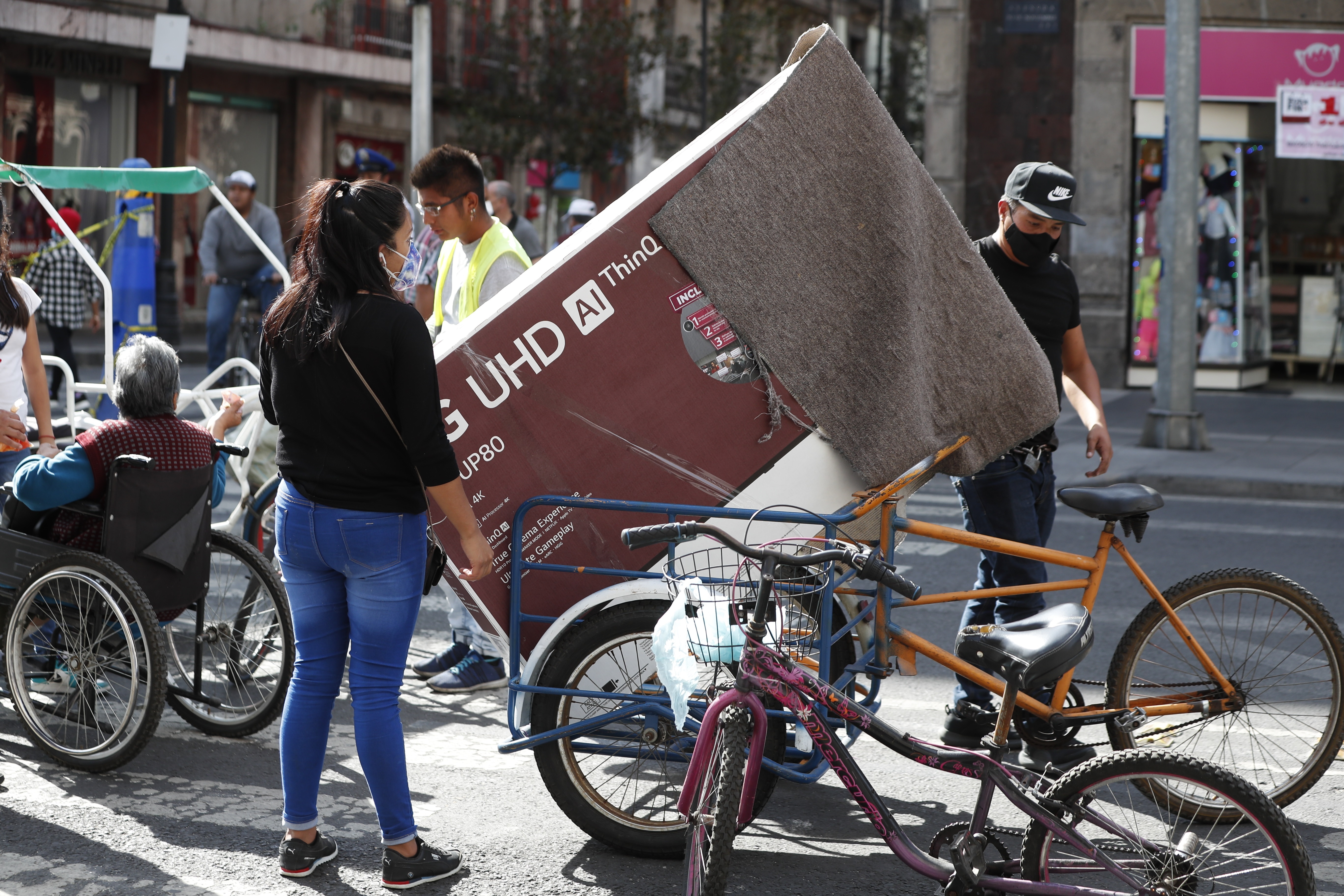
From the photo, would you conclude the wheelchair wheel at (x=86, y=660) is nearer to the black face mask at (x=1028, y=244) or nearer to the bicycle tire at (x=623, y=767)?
the bicycle tire at (x=623, y=767)

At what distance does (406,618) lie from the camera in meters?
3.69

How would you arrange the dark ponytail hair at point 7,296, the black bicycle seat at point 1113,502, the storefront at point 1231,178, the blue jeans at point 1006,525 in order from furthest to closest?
the storefront at point 1231,178
the dark ponytail hair at point 7,296
the blue jeans at point 1006,525
the black bicycle seat at point 1113,502

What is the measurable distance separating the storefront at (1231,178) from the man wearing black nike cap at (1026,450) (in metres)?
11.8

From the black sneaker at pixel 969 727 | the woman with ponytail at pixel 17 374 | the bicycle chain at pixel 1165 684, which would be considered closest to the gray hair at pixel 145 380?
the woman with ponytail at pixel 17 374

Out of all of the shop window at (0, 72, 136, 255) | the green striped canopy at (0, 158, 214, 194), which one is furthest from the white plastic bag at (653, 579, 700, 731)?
the shop window at (0, 72, 136, 255)

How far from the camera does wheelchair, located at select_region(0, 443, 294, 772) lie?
14.6ft

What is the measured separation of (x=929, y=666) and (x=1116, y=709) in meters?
1.72

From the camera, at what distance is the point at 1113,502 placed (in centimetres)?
418

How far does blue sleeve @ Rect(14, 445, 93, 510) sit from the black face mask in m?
3.04

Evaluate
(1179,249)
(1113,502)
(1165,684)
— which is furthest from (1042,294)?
(1179,249)

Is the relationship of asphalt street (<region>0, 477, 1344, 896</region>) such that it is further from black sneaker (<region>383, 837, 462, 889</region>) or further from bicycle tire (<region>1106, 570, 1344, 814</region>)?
bicycle tire (<region>1106, 570, 1344, 814</region>)

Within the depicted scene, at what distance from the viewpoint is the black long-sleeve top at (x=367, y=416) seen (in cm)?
350

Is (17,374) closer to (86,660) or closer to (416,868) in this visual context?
(86,660)

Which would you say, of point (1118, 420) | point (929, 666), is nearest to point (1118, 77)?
point (1118, 420)
